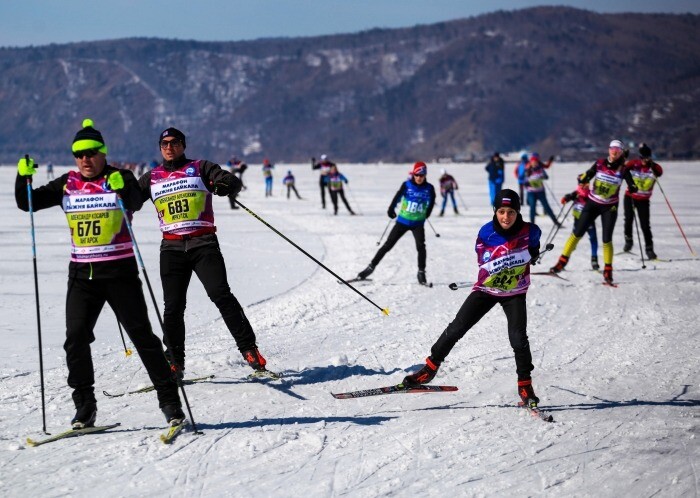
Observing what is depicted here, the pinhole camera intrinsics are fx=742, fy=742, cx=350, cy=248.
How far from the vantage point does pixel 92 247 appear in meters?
4.42

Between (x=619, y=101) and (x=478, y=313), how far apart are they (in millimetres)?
201326

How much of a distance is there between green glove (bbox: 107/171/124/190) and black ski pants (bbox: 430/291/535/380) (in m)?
2.47

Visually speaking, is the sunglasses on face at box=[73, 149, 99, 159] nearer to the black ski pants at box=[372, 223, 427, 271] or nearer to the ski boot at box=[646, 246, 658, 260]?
the black ski pants at box=[372, 223, 427, 271]

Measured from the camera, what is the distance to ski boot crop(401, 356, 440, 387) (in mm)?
5500

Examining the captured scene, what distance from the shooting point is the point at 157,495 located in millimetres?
3748

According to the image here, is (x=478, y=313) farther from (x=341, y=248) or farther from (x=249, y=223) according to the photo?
(x=249, y=223)

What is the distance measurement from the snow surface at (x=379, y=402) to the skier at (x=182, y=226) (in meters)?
0.68

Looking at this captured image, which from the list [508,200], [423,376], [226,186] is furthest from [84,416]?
[508,200]

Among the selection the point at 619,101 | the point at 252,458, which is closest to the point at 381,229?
the point at 252,458

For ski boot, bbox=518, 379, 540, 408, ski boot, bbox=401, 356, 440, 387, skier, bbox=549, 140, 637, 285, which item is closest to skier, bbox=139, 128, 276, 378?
ski boot, bbox=401, 356, 440, 387

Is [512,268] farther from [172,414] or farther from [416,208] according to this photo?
[416,208]

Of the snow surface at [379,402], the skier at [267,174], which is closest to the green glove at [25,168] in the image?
the snow surface at [379,402]

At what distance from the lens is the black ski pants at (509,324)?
16.6ft

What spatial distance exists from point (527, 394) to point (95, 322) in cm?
287
